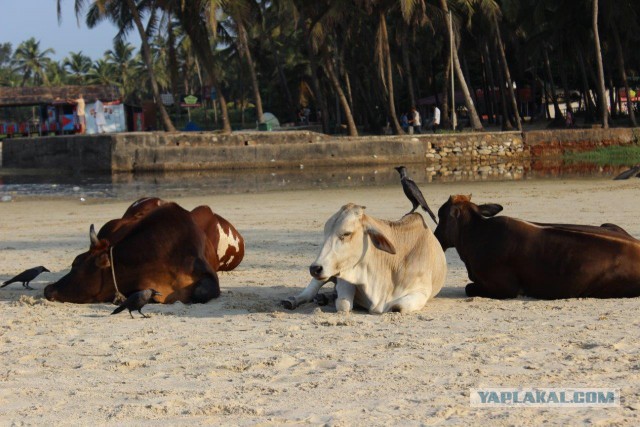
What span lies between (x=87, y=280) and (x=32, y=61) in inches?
5185

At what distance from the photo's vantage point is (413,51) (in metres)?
70.6

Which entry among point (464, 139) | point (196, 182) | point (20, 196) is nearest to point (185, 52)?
point (464, 139)

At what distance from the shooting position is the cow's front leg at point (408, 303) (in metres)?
8.41

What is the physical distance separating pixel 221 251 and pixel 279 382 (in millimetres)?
5073

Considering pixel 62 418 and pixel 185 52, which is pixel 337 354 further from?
pixel 185 52

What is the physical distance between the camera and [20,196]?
95.0 ft

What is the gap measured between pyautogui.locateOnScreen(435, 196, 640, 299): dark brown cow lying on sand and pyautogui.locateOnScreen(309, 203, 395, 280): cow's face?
118cm

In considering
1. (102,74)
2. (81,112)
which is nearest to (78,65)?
(102,74)

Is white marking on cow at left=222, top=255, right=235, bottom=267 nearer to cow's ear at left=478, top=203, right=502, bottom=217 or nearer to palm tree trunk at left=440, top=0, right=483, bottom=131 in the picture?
cow's ear at left=478, top=203, right=502, bottom=217

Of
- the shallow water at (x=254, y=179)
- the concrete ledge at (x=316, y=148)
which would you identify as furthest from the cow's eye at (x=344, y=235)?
the concrete ledge at (x=316, y=148)

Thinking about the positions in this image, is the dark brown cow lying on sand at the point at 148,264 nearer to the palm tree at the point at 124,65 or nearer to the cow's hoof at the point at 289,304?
the cow's hoof at the point at 289,304

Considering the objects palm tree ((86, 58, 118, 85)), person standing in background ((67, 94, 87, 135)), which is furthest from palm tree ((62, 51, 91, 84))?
person standing in background ((67, 94, 87, 135))

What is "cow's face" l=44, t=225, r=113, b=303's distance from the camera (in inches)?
363

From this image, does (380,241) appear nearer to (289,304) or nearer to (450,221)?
(289,304)
